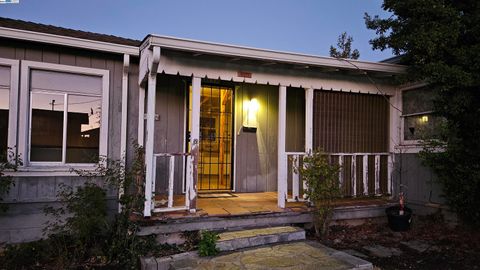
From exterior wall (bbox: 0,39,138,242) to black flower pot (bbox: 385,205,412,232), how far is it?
4.20 m

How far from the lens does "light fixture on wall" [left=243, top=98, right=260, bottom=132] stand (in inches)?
274

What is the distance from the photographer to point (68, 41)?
186 inches

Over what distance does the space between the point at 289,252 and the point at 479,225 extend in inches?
116

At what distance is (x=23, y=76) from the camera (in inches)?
186

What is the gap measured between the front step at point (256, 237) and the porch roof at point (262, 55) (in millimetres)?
2350

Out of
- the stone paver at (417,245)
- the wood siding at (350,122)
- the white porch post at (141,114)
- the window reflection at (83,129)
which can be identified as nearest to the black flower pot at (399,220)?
the stone paver at (417,245)

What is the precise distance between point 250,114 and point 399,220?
3254 mm

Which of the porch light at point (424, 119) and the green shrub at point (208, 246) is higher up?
the porch light at point (424, 119)

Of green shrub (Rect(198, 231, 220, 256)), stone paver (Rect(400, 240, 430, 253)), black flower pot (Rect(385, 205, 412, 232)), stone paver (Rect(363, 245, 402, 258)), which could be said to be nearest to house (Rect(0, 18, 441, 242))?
black flower pot (Rect(385, 205, 412, 232))

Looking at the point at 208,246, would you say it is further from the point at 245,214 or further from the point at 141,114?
the point at 141,114

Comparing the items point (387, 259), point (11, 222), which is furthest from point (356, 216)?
point (11, 222)

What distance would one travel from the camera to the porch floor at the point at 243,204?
15.7 ft

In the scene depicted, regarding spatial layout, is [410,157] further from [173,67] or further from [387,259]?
[173,67]

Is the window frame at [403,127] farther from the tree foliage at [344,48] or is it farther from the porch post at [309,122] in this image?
the tree foliage at [344,48]
